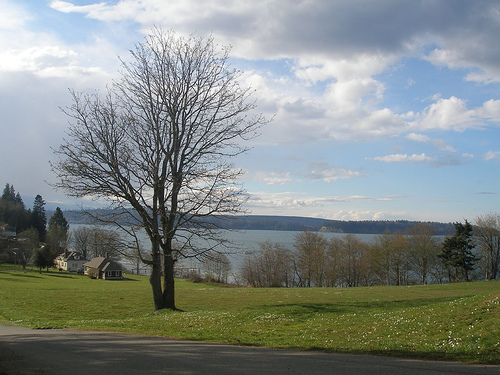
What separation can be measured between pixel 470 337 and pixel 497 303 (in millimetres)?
2166

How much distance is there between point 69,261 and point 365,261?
66.5 meters

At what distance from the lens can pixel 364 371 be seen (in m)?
7.17

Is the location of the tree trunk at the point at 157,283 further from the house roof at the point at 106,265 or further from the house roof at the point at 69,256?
the house roof at the point at 69,256

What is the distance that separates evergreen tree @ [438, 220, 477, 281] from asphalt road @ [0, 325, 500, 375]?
53.1m

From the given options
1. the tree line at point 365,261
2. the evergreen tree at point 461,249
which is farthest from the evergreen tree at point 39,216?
the evergreen tree at point 461,249

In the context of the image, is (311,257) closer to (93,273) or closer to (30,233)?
(93,273)

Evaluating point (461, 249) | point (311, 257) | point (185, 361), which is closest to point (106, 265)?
point (311, 257)

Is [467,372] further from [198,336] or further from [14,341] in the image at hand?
[14,341]

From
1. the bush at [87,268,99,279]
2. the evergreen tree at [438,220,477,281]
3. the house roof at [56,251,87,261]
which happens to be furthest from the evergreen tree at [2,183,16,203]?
the evergreen tree at [438,220,477,281]

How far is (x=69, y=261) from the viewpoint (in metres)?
92.4

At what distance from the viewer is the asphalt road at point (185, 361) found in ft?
23.3

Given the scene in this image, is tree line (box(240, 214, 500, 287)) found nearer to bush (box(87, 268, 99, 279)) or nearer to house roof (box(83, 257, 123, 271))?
house roof (box(83, 257, 123, 271))

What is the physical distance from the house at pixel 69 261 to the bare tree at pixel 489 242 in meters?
80.3

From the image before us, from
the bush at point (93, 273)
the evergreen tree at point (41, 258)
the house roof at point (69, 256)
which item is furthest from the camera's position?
the house roof at point (69, 256)
